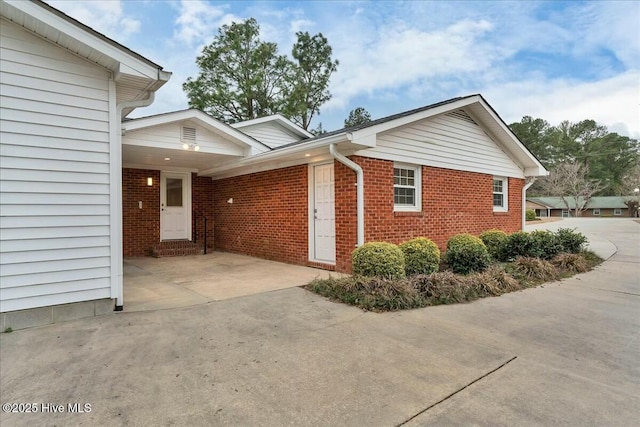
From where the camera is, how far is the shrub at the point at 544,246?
27.0 feet

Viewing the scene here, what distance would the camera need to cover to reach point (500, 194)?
11250 millimetres

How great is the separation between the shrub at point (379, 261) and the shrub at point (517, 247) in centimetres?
407

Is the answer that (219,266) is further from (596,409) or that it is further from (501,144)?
(501,144)

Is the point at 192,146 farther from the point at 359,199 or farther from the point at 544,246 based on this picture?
the point at 544,246

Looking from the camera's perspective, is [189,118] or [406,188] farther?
[406,188]

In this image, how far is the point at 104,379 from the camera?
2.82 metres

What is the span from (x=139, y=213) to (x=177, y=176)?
166 cm

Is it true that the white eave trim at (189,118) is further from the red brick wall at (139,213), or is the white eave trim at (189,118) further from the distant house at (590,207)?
the distant house at (590,207)

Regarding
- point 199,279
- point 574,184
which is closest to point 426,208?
point 199,279

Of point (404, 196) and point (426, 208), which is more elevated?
point (404, 196)

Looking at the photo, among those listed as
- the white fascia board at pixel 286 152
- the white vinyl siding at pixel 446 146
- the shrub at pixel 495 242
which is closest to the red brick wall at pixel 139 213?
the white fascia board at pixel 286 152

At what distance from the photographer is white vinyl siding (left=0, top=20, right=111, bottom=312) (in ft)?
13.1

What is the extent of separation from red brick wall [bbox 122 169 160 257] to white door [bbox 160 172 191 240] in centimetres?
20

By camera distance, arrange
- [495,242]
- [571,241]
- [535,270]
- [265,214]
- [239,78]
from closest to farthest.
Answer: [535,270] → [495,242] → [571,241] → [265,214] → [239,78]
